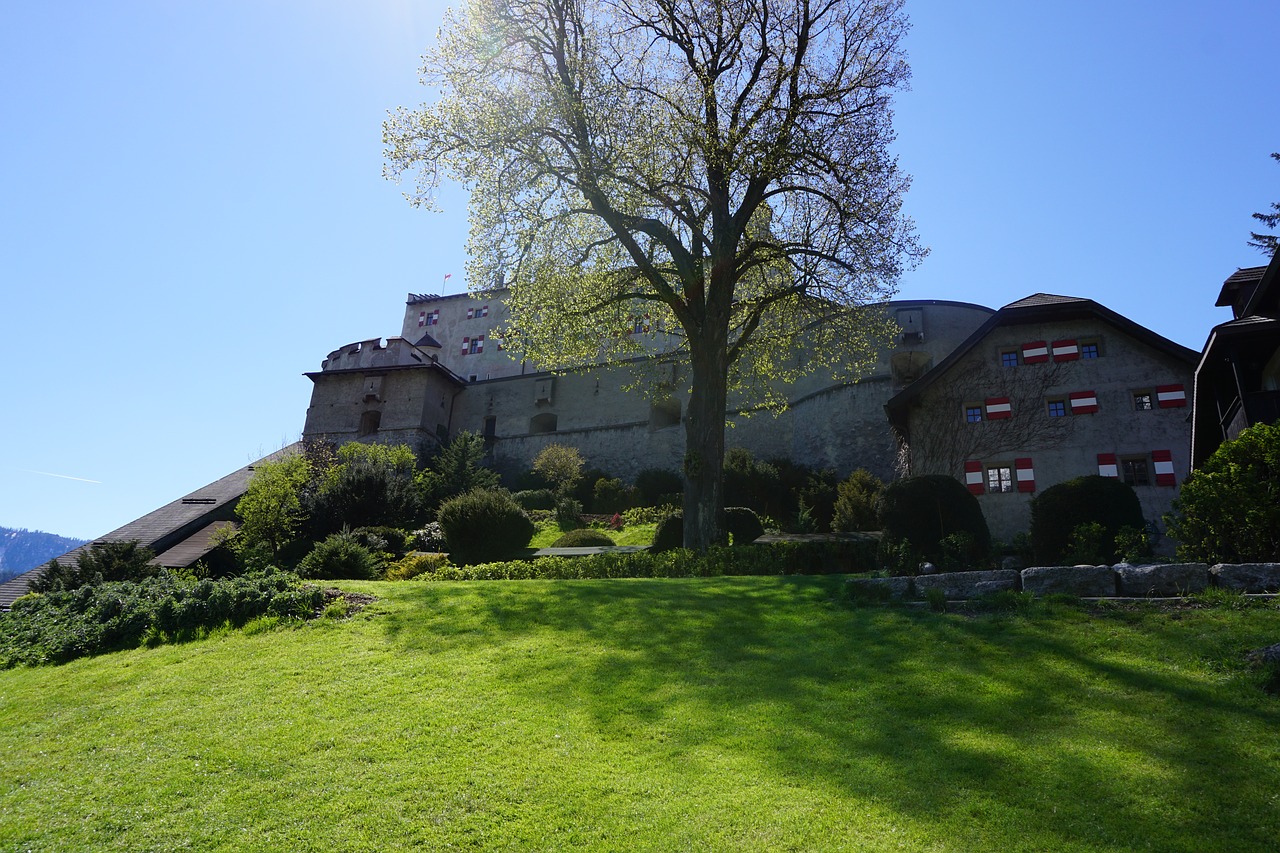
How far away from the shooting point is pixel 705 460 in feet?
57.8

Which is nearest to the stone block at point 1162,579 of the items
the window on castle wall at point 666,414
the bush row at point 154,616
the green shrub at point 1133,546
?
the green shrub at point 1133,546

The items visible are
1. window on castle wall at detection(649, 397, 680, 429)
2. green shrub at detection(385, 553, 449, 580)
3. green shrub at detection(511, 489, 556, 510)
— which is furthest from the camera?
window on castle wall at detection(649, 397, 680, 429)

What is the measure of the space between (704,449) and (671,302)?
11.8ft

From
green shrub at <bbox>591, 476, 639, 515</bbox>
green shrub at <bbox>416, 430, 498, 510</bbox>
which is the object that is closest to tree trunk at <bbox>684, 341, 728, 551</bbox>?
green shrub at <bbox>416, 430, 498, 510</bbox>

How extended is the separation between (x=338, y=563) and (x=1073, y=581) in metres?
14.5

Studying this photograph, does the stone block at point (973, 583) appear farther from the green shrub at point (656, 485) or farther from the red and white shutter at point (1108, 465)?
the green shrub at point (656, 485)

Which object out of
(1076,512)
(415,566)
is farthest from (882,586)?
(415,566)

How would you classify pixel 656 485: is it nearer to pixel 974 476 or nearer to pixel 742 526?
pixel 742 526

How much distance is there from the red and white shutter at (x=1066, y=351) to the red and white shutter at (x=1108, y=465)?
2.84 m

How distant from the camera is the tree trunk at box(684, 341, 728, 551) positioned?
57.6 ft

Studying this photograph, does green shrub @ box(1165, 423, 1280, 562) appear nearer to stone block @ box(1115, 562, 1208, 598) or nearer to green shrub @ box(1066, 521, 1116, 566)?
stone block @ box(1115, 562, 1208, 598)

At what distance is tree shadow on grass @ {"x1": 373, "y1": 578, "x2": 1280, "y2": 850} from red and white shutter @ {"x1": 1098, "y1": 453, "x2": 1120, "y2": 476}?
580 inches

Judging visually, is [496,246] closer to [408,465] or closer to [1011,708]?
[1011,708]

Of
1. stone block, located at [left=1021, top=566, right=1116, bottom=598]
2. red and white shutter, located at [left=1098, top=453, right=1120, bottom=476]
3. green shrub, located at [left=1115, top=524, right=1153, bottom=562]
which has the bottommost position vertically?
stone block, located at [left=1021, top=566, right=1116, bottom=598]
